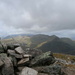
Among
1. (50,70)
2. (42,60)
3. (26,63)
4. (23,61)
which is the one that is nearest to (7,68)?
(23,61)

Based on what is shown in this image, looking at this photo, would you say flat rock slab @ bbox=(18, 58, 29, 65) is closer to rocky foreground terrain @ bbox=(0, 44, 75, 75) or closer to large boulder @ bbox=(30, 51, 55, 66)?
rocky foreground terrain @ bbox=(0, 44, 75, 75)

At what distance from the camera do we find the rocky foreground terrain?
83.4 ft

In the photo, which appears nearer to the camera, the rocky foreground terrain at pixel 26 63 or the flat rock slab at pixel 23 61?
the rocky foreground terrain at pixel 26 63

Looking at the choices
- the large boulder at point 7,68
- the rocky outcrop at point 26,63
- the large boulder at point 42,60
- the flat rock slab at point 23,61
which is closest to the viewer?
the large boulder at point 7,68

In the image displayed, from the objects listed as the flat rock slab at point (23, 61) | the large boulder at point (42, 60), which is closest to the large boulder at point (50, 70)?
the large boulder at point (42, 60)

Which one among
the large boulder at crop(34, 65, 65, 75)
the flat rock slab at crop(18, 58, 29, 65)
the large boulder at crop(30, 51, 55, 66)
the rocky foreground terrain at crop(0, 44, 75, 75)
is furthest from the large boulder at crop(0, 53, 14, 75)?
the large boulder at crop(34, 65, 65, 75)

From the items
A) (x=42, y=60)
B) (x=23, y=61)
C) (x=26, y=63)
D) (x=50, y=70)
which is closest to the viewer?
(x=50, y=70)

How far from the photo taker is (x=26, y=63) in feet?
96.6

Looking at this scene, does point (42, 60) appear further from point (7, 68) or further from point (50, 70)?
point (7, 68)

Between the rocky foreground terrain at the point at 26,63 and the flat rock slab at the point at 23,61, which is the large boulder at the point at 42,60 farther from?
the flat rock slab at the point at 23,61

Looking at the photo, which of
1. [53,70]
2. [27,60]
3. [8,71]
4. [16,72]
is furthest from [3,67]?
[53,70]

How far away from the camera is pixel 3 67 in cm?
2481

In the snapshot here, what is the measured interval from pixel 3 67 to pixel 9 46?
9.49m

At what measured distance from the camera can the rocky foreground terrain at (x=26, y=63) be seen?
1001 inches
